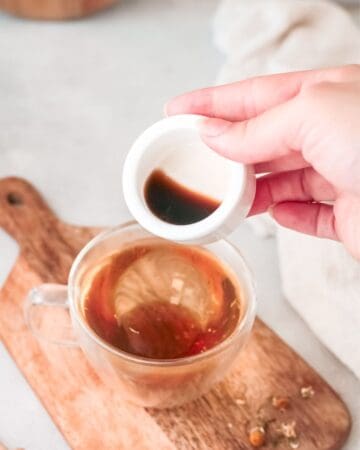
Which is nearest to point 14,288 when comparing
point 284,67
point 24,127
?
point 24,127

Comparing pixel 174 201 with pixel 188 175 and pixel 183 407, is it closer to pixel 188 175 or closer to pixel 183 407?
pixel 188 175

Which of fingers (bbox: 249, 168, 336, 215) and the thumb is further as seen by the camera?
fingers (bbox: 249, 168, 336, 215)

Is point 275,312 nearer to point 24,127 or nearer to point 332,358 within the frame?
point 332,358

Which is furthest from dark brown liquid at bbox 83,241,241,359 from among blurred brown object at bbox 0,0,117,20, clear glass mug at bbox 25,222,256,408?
blurred brown object at bbox 0,0,117,20

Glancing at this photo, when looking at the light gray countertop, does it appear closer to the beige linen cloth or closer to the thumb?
the beige linen cloth

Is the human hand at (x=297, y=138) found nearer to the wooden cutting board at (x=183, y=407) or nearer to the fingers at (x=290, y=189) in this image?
the fingers at (x=290, y=189)

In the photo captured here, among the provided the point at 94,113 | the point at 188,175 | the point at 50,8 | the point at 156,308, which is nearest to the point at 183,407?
the point at 156,308
